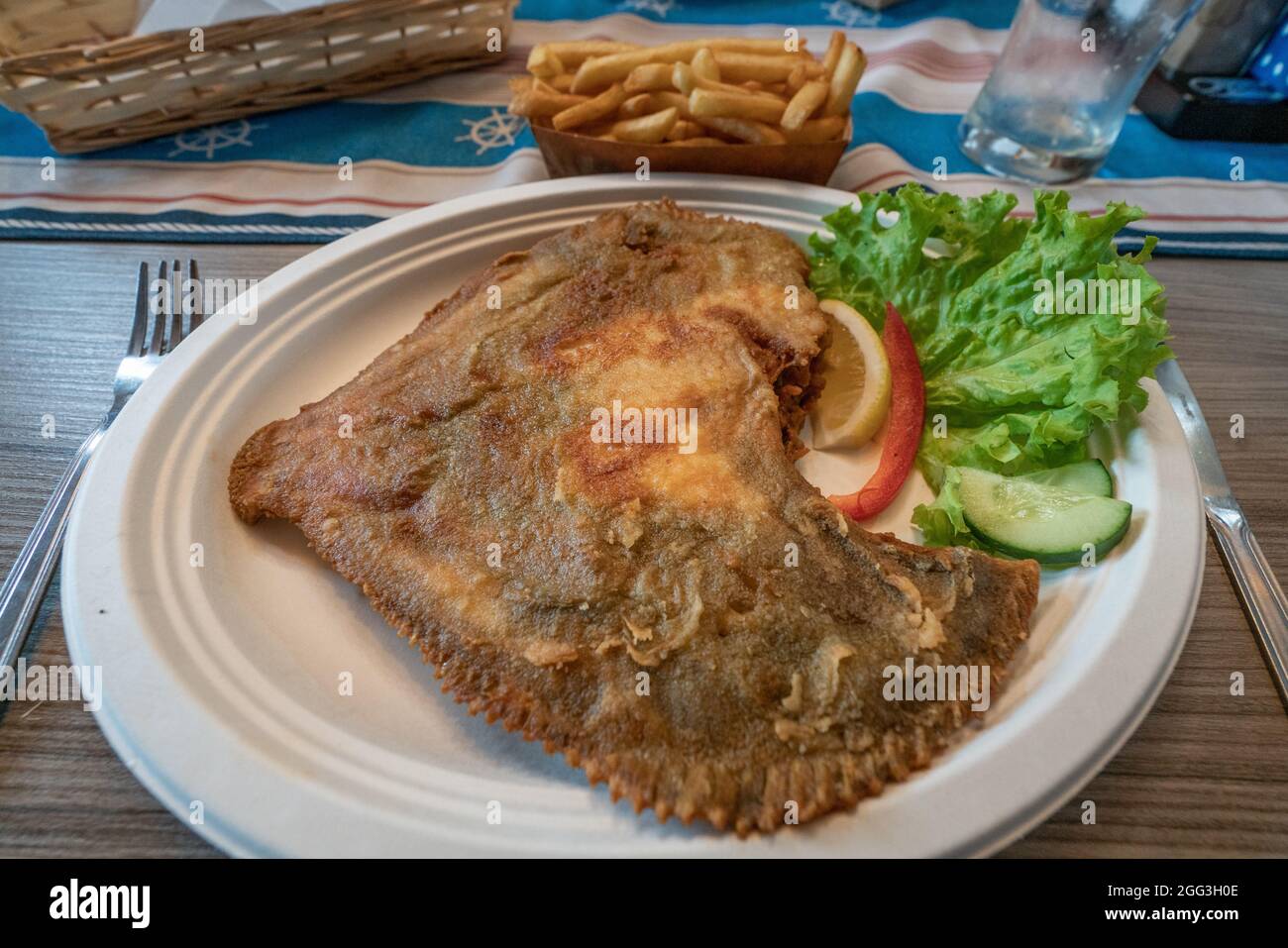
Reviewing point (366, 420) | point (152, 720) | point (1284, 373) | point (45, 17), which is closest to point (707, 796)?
point (152, 720)

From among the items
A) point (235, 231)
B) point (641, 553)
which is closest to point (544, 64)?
point (235, 231)

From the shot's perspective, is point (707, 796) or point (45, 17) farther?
point (45, 17)

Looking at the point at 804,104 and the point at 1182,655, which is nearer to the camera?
the point at 1182,655

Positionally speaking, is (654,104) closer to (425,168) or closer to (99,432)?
(425,168)

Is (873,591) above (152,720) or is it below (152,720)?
above
